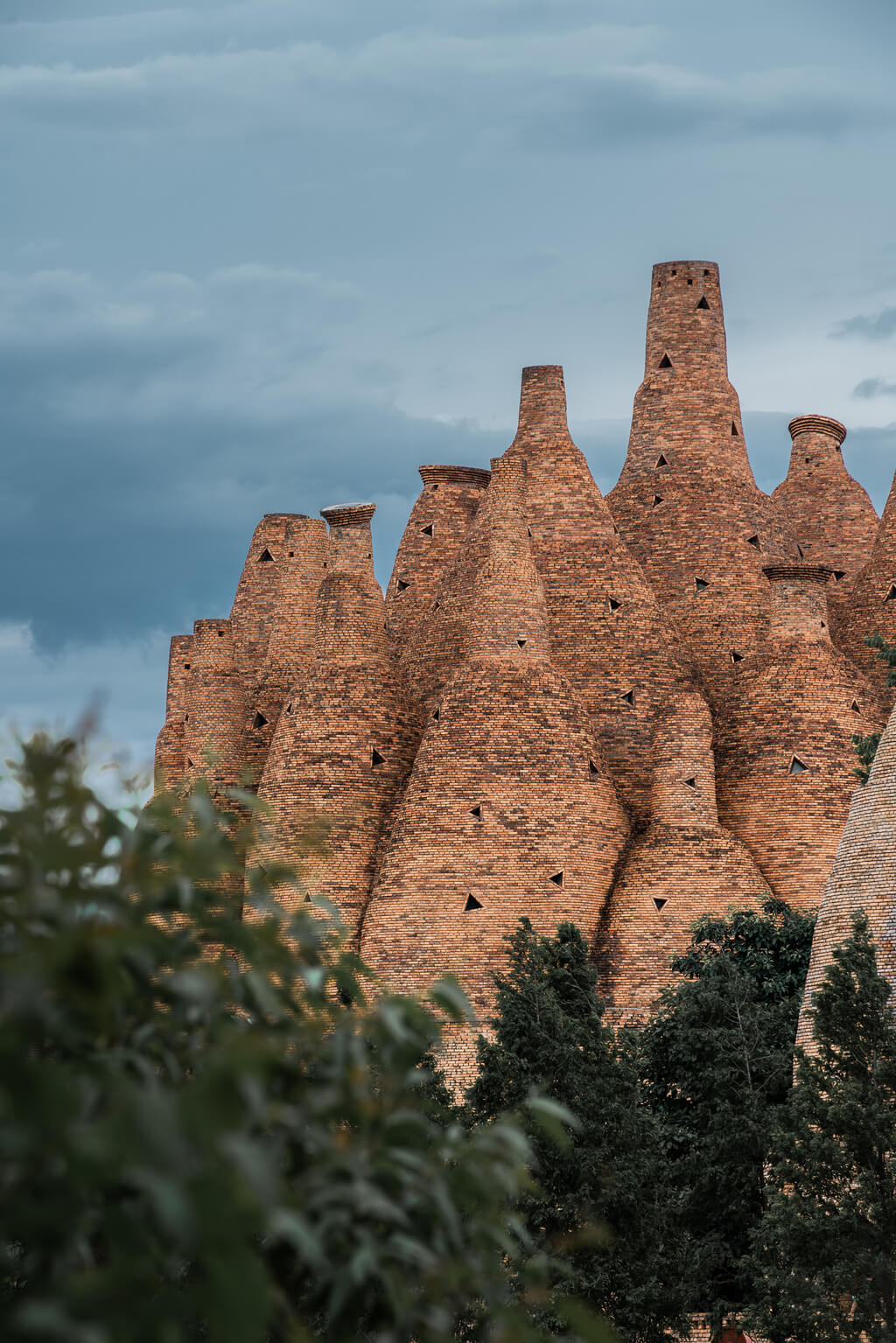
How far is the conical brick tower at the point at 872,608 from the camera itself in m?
34.8

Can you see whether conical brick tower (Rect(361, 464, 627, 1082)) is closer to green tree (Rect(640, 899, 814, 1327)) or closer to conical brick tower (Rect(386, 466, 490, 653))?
green tree (Rect(640, 899, 814, 1327))

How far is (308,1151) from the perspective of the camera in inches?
199

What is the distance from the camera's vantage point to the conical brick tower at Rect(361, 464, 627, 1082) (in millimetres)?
27656

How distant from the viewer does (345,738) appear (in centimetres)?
3070

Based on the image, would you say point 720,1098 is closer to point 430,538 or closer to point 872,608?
point 872,608

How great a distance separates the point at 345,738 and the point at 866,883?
1465 centimetres

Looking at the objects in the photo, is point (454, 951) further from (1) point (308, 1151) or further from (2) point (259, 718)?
(1) point (308, 1151)

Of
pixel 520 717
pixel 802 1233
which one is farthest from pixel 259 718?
pixel 802 1233

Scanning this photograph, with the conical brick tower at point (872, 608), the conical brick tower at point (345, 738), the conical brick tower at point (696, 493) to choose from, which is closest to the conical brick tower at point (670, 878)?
the conical brick tower at point (696, 493)

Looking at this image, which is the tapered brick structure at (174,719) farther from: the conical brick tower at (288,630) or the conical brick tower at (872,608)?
the conical brick tower at (872,608)

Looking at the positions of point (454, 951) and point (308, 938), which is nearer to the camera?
point (308, 938)

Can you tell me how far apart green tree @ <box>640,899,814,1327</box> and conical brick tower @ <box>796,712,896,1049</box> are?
6.70 feet

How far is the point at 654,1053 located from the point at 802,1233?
931 cm

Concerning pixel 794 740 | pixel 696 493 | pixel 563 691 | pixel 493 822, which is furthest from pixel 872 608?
pixel 493 822
